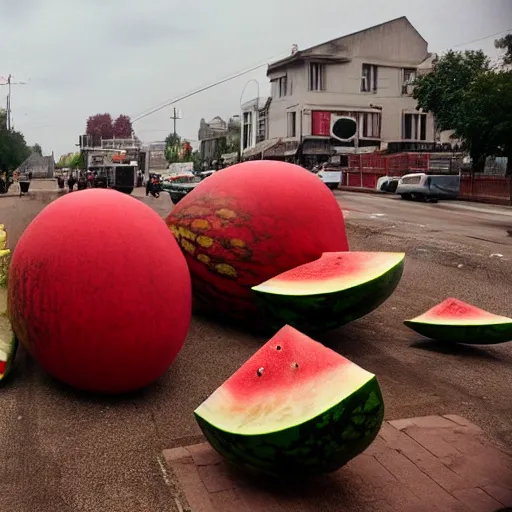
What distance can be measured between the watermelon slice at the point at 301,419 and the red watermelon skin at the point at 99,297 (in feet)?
2.86

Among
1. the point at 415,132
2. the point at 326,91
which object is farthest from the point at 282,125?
the point at 415,132

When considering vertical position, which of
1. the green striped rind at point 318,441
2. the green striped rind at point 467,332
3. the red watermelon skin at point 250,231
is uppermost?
the red watermelon skin at point 250,231

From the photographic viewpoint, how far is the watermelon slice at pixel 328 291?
191 inches

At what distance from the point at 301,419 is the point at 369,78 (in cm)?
5165

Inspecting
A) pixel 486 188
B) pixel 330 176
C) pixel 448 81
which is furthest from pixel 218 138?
pixel 486 188

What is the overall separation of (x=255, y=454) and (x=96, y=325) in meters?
1.42

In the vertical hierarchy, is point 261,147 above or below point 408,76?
below

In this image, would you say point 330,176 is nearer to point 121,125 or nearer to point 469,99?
point 469,99

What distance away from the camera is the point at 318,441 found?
9.39 ft

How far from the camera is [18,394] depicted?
4.14 m

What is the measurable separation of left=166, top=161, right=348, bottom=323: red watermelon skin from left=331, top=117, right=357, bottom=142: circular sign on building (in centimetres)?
4446

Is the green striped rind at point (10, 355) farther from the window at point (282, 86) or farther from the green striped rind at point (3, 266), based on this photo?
the window at point (282, 86)

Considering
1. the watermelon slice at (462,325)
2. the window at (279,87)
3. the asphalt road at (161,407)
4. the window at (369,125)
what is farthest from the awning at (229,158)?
the watermelon slice at (462,325)

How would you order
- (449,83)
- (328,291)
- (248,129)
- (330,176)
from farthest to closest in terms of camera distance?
(248,129), (330,176), (449,83), (328,291)
